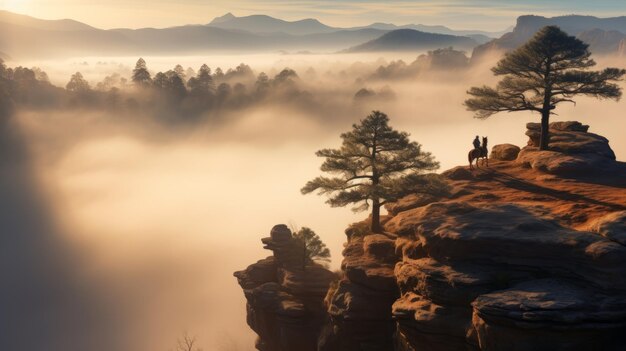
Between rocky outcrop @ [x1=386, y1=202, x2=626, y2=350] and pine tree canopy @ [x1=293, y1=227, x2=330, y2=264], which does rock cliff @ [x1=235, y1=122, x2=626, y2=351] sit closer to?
rocky outcrop @ [x1=386, y1=202, x2=626, y2=350]

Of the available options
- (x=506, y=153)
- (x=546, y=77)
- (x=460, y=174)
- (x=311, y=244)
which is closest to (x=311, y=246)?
(x=311, y=244)

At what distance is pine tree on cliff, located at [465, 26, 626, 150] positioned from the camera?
43.0m

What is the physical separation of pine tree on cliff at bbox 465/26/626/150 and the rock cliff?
4.37m

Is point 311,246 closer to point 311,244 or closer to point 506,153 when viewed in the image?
point 311,244

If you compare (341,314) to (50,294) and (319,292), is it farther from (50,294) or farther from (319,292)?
(50,294)

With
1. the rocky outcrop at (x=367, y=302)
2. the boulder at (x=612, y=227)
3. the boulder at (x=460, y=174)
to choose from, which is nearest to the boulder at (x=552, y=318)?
the boulder at (x=612, y=227)

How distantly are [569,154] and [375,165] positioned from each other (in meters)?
16.8

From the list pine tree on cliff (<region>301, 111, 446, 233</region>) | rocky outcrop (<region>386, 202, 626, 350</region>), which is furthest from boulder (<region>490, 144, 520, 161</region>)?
rocky outcrop (<region>386, 202, 626, 350</region>)

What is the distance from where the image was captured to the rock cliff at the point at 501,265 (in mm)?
25609

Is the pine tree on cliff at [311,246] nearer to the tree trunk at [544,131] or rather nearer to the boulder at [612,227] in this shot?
the tree trunk at [544,131]

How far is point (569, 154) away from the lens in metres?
42.6

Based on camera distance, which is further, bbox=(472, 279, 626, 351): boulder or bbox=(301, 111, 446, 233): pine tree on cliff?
bbox=(301, 111, 446, 233): pine tree on cliff

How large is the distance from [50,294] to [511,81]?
490 ft

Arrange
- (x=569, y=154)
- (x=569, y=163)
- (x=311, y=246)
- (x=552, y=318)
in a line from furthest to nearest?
(x=311, y=246) < (x=569, y=154) < (x=569, y=163) < (x=552, y=318)
